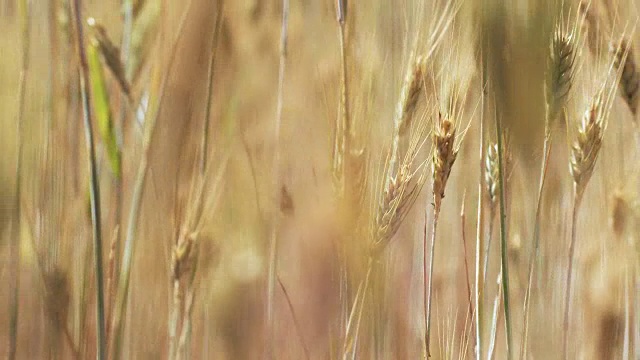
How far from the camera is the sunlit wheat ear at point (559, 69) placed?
46 centimetres

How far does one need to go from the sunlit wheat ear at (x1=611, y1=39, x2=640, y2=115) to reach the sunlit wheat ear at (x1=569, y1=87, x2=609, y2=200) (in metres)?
0.07

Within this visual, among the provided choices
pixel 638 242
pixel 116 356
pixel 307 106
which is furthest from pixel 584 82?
pixel 116 356

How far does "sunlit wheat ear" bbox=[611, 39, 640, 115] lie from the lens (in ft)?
1.84

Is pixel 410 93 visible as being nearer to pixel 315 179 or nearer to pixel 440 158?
pixel 440 158

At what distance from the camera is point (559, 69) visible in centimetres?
47

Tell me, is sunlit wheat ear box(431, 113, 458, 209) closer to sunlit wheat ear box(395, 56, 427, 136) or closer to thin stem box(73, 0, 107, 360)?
sunlit wheat ear box(395, 56, 427, 136)

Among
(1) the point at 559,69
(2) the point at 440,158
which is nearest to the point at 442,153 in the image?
(2) the point at 440,158

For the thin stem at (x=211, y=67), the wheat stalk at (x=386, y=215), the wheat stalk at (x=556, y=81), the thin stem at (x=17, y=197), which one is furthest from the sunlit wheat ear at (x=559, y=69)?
the thin stem at (x=17, y=197)

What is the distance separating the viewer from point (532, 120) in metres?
0.45

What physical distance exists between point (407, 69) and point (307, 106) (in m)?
0.31

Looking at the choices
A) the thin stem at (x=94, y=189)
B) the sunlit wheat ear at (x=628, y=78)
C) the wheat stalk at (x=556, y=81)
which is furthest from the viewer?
the sunlit wheat ear at (x=628, y=78)

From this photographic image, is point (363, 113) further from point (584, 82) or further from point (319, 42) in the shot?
point (319, 42)

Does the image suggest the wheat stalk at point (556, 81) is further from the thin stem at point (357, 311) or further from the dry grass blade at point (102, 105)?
the dry grass blade at point (102, 105)

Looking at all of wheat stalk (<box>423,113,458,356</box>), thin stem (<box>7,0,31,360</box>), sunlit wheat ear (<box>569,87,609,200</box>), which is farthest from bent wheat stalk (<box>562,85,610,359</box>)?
thin stem (<box>7,0,31,360</box>)
